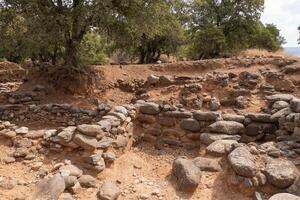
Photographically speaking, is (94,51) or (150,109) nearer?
(150,109)

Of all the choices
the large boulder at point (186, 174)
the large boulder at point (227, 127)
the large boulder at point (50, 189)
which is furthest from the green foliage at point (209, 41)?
the large boulder at point (50, 189)

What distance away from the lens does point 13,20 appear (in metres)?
12.5

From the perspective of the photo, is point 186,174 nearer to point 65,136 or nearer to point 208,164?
point 208,164

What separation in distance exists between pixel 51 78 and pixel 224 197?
8873 millimetres

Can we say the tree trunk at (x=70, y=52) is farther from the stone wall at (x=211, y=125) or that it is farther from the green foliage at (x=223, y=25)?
the green foliage at (x=223, y=25)

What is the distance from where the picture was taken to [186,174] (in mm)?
6402

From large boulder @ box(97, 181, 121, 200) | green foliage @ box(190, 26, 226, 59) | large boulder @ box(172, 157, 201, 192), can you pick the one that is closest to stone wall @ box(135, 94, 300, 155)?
large boulder @ box(172, 157, 201, 192)

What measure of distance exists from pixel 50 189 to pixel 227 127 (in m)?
4.55

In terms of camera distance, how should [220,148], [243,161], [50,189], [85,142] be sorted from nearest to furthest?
1. [50,189]
2. [243,161]
3. [85,142]
4. [220,148]

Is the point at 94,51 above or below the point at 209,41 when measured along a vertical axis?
below

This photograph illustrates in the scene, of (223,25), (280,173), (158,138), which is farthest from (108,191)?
(223,25)

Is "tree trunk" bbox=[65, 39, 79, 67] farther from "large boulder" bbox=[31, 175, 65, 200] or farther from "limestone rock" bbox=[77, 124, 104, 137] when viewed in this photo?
"large boulder" bbox=[31, 175, 65, 200]

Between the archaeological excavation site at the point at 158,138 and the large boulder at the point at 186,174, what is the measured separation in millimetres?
20

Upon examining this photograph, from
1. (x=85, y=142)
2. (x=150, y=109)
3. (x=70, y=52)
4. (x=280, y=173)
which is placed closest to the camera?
(x=280, y=173)
